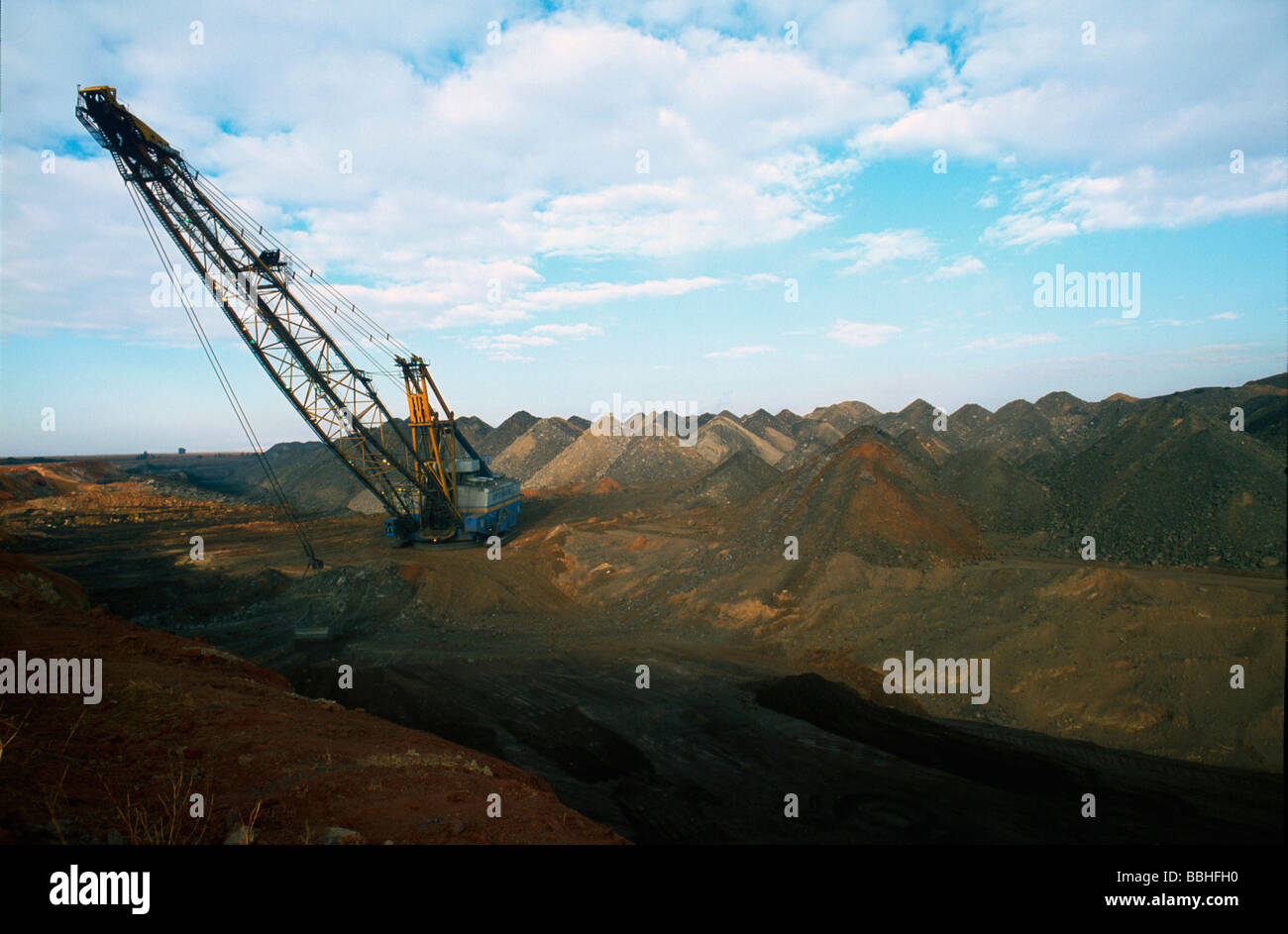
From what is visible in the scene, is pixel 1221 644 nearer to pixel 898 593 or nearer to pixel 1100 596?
pixel 1100 596

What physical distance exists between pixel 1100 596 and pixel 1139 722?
308cm

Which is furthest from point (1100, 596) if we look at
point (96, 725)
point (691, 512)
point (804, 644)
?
point (691, 512)

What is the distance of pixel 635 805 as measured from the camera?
29.3 ft

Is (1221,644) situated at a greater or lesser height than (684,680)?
greater

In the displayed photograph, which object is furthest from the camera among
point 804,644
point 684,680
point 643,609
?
point 643,609

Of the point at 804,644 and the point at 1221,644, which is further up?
the point at 1221,644

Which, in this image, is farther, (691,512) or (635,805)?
(691,512)

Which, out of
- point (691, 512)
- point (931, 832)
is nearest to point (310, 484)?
point (691, 512)

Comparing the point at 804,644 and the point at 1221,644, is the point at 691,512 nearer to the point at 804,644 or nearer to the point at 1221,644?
the point at 804,644
